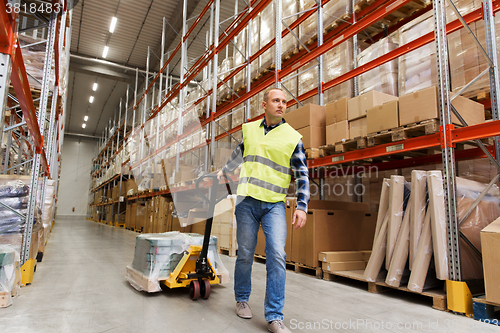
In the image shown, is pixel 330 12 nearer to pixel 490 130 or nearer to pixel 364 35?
pixel 364 35

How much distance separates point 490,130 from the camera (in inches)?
106

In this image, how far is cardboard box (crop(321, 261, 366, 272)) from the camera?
404cm

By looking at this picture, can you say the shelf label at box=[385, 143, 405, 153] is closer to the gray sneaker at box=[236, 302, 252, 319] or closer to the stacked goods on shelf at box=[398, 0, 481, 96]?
the stacked goods on shelf at box=[398, 0, 481, 96]

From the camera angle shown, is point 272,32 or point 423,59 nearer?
point 423,59

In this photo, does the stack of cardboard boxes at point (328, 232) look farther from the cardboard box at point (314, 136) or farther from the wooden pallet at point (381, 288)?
the cardboard box at point (314, 136)

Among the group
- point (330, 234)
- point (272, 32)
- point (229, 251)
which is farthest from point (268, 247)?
point (272, 32)

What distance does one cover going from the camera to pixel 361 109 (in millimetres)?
4094

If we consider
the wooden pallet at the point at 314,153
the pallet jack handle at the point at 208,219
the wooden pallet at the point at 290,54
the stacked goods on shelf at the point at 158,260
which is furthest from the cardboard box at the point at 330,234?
the wooden pallet at the point at 290,54

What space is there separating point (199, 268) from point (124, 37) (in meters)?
14.3

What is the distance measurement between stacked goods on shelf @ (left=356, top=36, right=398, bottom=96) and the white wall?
29101 mm

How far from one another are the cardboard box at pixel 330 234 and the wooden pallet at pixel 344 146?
2.67 ft

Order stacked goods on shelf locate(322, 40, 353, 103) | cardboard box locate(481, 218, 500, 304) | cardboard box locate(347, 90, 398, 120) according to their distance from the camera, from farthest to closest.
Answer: stacked goods on shelf locate(322, 40, 353, 103) → cardboard box locate(347, 90, 398, 120) → cardboard box locate(481, 218, 500, 304)

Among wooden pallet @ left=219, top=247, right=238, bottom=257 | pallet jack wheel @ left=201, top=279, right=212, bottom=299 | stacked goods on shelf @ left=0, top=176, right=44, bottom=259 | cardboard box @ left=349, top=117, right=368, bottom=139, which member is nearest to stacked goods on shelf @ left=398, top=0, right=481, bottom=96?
cardboard box @ left=349, top=117, right=368, bottom=139

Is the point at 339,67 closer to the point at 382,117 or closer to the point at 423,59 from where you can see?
the point at 423,59
